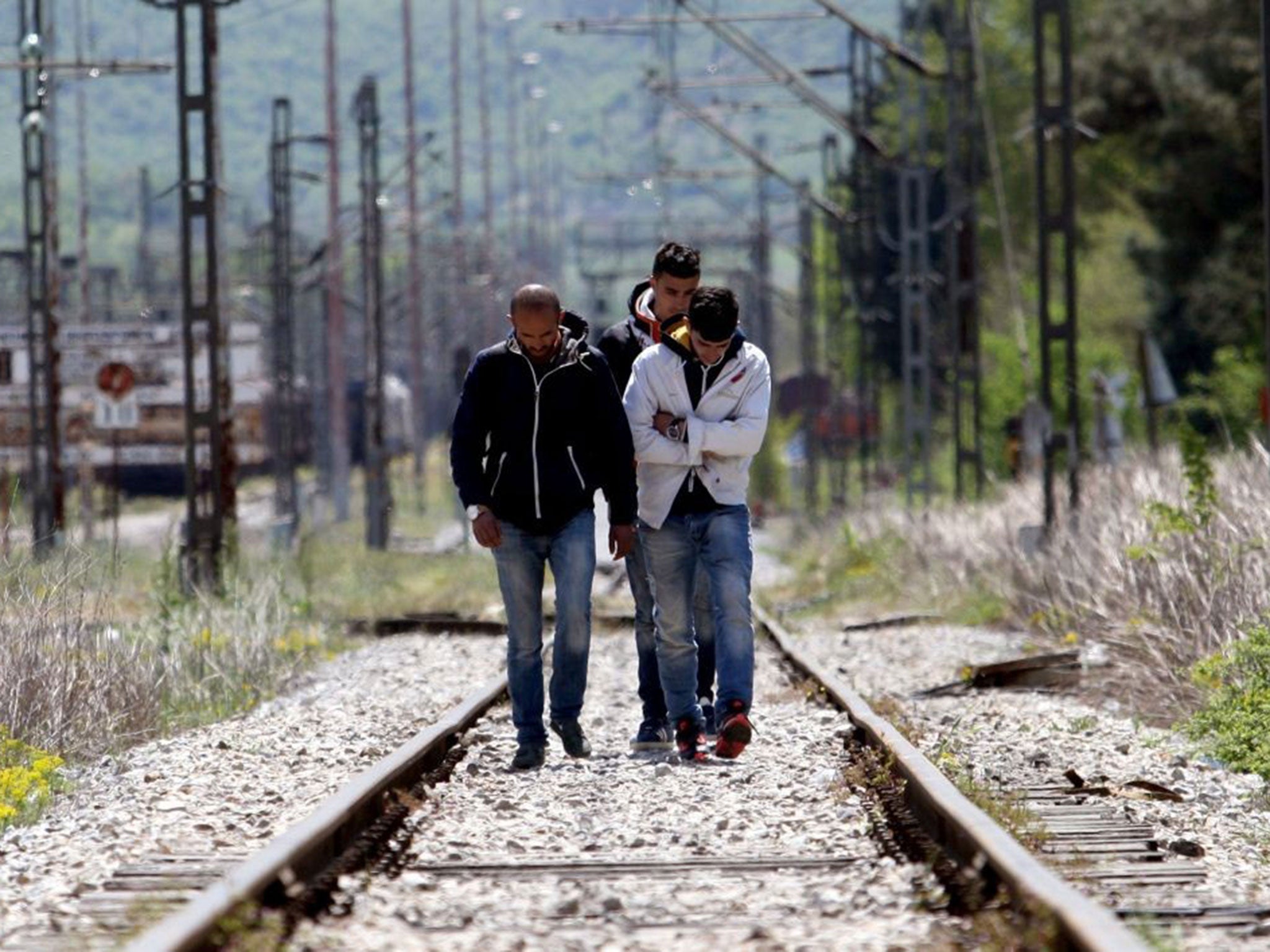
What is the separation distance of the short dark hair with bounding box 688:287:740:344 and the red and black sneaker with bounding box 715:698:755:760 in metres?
1.68

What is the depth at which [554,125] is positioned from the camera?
71.6 metres

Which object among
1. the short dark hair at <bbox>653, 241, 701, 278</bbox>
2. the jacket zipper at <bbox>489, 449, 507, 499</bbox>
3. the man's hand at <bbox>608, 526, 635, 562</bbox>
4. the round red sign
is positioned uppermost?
the short dark hair at <bbox>653, 241, 701, 278</bbox>

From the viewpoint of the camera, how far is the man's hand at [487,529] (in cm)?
1072

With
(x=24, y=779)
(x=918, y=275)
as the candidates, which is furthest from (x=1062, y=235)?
(x=24, y=779)

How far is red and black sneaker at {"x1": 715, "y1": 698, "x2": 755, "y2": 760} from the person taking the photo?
11023 millimetres

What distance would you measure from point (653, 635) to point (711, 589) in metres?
0.80

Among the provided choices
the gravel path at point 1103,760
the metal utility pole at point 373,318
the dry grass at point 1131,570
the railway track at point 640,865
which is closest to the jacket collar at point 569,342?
the railway track at point 640,865

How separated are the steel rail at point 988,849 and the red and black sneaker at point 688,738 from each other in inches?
31.8

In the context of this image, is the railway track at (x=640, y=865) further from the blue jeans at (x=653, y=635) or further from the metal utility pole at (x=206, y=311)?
the metal utility pole at (x=206, y=311)

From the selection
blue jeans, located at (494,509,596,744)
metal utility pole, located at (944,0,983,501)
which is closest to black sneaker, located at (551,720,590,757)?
blue jeans, located at (494,509,596,744)

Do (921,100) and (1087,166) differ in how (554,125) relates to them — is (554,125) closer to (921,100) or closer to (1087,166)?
(1087,166)

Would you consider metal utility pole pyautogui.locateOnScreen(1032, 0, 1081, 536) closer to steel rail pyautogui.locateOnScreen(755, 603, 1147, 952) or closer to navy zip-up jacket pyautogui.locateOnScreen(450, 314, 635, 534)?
steel rail pyautogui.locateOnScreen(755, 603, 1147, 952)

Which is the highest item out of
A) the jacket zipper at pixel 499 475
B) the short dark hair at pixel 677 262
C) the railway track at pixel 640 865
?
the short dark hair at pixel 677 262

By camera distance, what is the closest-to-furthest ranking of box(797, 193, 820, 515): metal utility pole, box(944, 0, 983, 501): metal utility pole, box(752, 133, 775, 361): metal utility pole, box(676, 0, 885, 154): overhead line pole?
box(676, 0, 885, 154): overhead line pole, box(944, 0, 983, 501): metal utility pole, box(797, 193, 820, 515): metal utility pole, box(752, 133, 775, 361): metal utility pole
